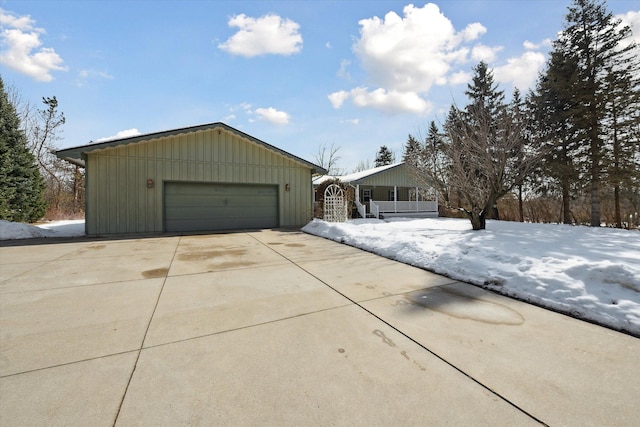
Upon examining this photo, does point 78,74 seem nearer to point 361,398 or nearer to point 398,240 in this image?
point 398,240

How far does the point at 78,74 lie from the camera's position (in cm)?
858

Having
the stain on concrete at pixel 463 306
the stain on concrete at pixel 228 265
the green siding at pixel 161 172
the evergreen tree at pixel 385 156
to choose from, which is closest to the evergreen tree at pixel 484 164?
the stain on concrete at pixel 463 306

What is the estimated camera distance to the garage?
9.80m

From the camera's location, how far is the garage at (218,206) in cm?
980

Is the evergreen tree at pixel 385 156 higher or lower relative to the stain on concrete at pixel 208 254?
higher

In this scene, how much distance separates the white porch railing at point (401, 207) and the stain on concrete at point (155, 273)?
45.8ft

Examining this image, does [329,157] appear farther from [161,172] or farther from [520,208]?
[161,172]

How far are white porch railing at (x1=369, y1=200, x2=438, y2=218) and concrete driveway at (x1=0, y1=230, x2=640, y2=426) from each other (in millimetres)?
13489

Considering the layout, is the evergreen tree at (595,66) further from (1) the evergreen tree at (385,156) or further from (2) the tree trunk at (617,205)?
(1) the evergreen tree at (385,156)

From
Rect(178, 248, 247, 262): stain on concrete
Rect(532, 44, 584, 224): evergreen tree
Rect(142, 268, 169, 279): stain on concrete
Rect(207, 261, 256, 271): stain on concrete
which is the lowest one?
Rect(142, 268, 169, 279): stain on concrete

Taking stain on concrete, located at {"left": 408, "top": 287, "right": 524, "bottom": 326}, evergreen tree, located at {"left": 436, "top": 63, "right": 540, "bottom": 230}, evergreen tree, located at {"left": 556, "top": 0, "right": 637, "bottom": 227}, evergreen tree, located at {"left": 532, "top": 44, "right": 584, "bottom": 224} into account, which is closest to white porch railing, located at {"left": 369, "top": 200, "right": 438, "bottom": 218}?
evergreen tree, located at {"left": 532, "top": 44, "right": 584, "bottom": 224}

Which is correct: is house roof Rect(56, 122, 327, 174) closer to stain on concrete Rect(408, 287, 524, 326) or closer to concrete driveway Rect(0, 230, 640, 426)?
concrete driveway Rect(0, 230, 640, 426)

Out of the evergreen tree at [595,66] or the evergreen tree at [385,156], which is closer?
the evergreen tree at [595,66]

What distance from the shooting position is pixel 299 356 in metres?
2.03
